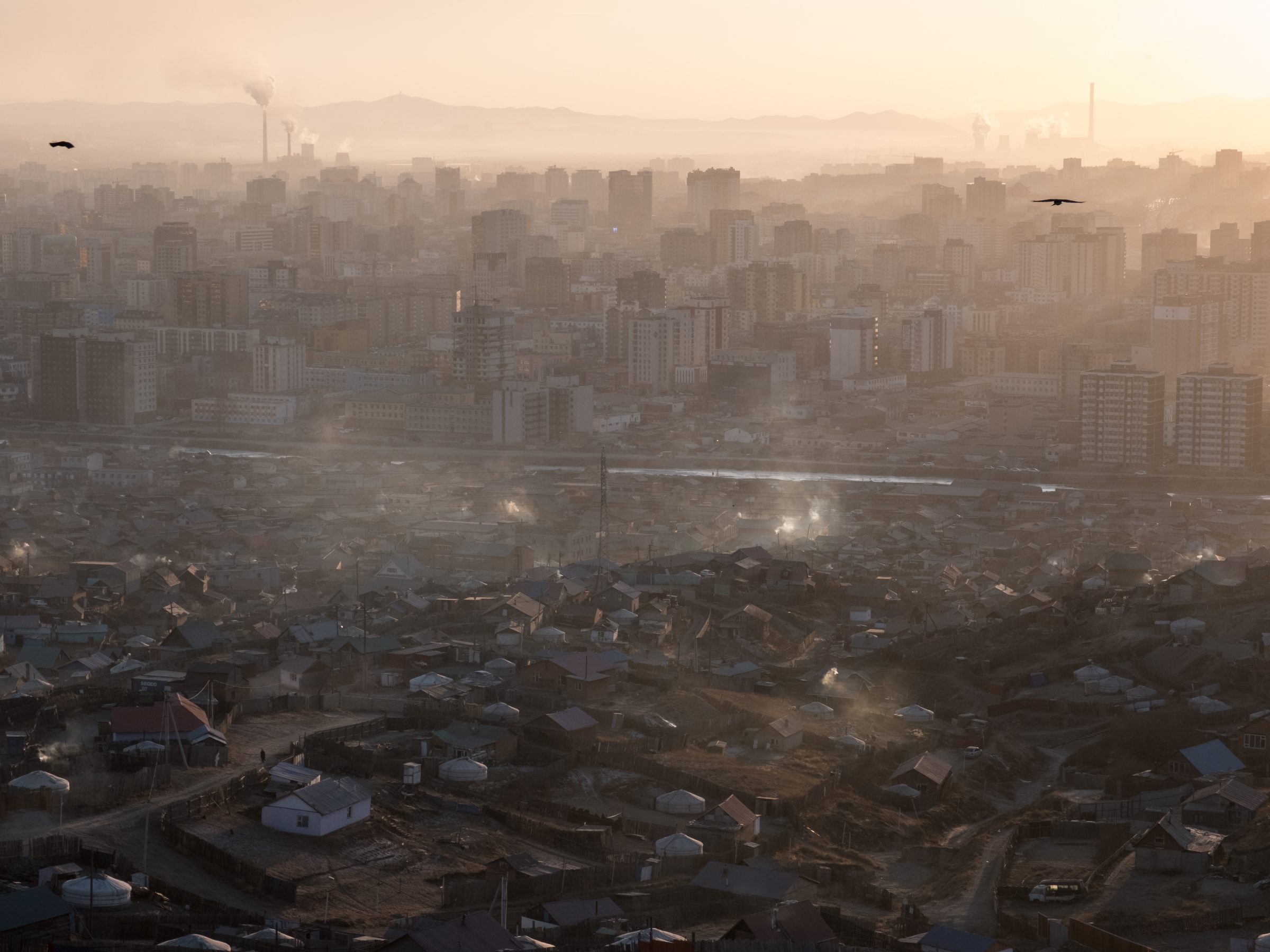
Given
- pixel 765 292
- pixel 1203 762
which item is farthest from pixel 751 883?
pixel 765 292

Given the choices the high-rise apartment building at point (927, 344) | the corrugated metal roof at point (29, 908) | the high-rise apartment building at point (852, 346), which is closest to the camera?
the corrugated metal roof at point (29, 908)

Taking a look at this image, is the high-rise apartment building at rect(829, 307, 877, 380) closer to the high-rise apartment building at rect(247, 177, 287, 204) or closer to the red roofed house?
the red roofed house

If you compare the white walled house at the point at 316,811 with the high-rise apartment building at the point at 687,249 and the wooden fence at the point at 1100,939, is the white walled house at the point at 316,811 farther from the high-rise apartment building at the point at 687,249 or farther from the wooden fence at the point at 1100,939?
the high-rise apartment building at the point at 687,249

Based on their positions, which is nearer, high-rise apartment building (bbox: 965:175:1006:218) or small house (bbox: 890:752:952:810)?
small house (bbox: 890:752:952:810)

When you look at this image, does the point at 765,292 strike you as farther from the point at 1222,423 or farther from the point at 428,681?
the point at 428,681

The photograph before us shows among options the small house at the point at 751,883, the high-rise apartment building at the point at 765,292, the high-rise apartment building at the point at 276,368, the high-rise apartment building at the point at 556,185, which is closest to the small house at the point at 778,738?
the small house at the point at 751,883

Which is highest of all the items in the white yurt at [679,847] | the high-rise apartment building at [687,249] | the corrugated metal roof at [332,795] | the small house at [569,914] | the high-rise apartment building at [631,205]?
the high-rise apartment building at [631,205]

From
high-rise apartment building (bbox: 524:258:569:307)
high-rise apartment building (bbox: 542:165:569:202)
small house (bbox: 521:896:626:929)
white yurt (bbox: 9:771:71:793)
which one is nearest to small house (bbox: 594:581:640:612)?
white yurt (bbox: 9:771:71:793)
